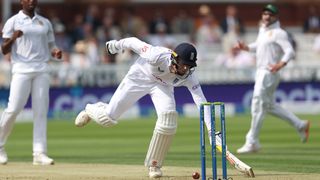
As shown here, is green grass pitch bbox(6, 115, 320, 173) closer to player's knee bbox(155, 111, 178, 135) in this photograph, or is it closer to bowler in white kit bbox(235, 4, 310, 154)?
bowler in white kit bbox(235, 4, 310, 154)

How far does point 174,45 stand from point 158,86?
15789 millimetres

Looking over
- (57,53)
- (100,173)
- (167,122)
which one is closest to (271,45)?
(57,53)

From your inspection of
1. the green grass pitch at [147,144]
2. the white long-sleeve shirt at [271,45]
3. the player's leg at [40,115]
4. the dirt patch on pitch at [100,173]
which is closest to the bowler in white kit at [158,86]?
the dirt patch on pitch at [100,173]

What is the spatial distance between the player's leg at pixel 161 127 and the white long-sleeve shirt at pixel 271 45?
3648mm

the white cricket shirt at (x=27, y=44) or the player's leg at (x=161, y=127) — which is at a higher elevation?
the white cricket shirt at (x=27, y=44)

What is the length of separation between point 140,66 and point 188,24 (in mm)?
17265

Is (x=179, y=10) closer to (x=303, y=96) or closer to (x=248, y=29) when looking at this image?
(x=248, y=29)

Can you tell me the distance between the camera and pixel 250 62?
24.7 m

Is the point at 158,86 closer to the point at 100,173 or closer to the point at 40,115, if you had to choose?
the point at 100,173

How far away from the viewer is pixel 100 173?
10320mm

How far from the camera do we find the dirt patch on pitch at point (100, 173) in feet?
32.2

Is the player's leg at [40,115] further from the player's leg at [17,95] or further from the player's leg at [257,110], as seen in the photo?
the player's leg at [257,110]

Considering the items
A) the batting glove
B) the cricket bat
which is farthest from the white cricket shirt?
the cricket bat

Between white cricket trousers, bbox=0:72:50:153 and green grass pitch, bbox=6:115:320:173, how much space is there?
884mm
